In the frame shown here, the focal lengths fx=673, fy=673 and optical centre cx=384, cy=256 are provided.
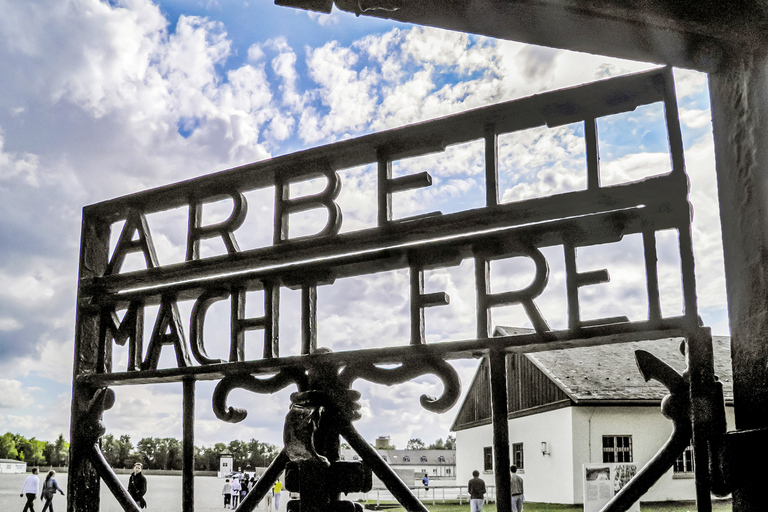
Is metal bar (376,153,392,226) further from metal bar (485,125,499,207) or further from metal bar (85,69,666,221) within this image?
metal bar (485,125,499,207)

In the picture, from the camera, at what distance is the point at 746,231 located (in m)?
1.73

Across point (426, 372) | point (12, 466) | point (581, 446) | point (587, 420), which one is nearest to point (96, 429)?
point (426, 372)

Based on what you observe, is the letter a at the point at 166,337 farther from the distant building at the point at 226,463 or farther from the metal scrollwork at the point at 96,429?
the distant building at the point at 226,463

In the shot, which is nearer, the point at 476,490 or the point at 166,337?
the point at 166,337

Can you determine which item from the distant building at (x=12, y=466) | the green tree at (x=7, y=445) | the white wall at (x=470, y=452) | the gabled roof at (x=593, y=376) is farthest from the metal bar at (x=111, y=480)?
the distant building at (x=12, y=466)

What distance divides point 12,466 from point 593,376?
69.9 meters

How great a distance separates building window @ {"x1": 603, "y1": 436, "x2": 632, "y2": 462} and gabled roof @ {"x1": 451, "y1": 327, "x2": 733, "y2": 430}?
48.8 inches

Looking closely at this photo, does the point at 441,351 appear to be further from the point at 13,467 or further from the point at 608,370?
the point at 13,467

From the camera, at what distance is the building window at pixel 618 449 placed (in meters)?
18.9

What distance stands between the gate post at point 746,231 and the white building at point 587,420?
16.8m

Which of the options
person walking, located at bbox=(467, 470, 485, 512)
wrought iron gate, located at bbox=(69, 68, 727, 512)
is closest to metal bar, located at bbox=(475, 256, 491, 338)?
wrought iron gate, located at bbox=(69, 68, 727, 512)

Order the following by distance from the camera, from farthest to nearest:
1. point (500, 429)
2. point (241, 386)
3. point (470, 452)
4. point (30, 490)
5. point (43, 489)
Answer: point (470, 452)
point (30, 490)
point (43, 489)
point (241, 386)
point (500, 429)

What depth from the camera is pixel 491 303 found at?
2.09 meters

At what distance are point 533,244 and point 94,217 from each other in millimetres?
1973
